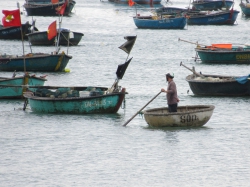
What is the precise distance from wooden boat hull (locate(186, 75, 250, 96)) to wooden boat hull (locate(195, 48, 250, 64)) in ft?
38.5

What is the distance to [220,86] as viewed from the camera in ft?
107

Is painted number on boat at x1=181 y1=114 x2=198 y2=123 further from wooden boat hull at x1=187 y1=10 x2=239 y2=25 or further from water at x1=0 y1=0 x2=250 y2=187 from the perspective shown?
wooden boat hull at x1=187 y1=10 x2=239 y2=25

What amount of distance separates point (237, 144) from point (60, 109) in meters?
6.95

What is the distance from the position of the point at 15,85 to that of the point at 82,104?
4.58 meters

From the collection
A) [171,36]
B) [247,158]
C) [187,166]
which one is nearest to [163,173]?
[187,166]

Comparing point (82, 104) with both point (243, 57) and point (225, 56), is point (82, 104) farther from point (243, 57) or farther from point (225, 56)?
point (243, 57)

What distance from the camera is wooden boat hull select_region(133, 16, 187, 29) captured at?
71.6 meters

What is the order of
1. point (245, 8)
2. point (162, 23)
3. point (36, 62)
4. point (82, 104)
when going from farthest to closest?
point (245, 8)
point (162, 23)
point (36, 62)
point (82, 104)

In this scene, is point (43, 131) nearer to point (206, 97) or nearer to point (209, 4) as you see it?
point (206, 97)

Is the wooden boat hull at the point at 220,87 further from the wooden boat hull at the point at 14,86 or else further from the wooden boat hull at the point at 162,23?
the wooden boat hull at the point at 162,23

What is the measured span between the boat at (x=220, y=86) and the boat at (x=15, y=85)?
262 inches

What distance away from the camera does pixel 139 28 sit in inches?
2960

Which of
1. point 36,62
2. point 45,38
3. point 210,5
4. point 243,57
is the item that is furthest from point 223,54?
point 210,5

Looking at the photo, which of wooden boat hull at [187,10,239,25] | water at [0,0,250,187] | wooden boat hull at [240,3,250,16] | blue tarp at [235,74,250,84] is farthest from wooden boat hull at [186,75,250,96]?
wooden boat hull at [240,3,250,16]
